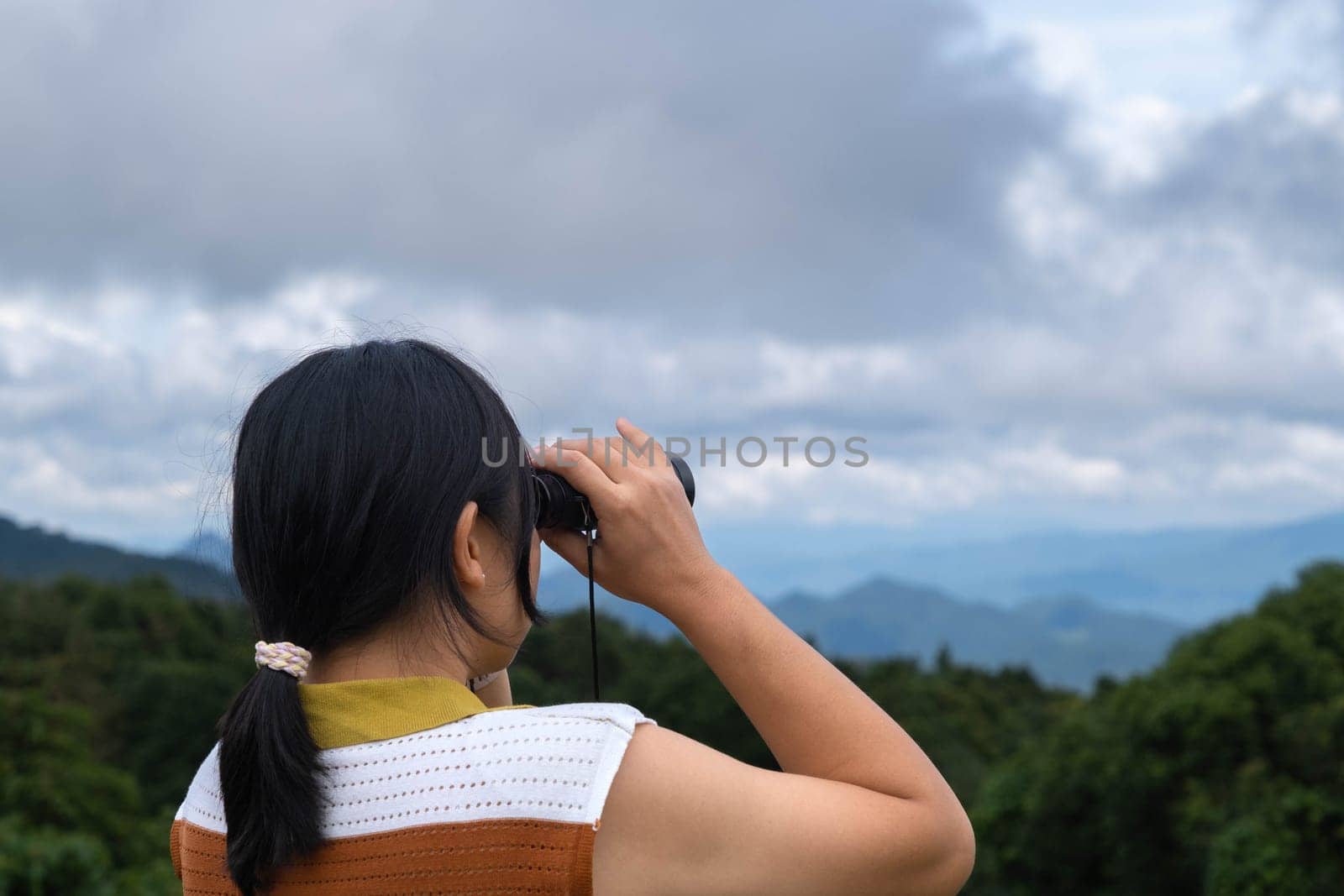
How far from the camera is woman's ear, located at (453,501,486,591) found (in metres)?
1.51

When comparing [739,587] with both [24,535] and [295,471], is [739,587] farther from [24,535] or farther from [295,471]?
[24,535]

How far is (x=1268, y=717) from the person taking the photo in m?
17.7

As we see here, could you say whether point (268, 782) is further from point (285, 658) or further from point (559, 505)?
point (559, 505)

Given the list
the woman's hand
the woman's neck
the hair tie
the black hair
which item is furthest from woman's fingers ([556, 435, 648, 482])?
the hair tie

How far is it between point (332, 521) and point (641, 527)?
42 cm

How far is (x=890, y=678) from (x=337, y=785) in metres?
30.7

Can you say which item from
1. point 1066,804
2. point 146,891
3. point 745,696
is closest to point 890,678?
point 1066,804

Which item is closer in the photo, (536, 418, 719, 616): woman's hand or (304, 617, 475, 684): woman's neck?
(304, 617, 475, 684): woman's neck

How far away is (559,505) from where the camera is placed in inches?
66.3

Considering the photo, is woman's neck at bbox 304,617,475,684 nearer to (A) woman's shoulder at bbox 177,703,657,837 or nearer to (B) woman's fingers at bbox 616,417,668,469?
(A) woman's shoulder at bbox 177,703,657,837

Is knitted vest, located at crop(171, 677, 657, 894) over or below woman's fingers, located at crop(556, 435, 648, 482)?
below

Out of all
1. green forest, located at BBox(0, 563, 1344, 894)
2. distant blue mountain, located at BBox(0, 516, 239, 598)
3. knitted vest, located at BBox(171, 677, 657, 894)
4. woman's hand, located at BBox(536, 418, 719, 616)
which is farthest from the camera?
distant blue mountain, located at BBox(0, 516, 239, 598)

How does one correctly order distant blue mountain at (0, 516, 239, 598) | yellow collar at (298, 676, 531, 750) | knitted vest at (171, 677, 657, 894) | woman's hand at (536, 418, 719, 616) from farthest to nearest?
distant blue mountain at (0, 516, 239, 598), woman's hand at (536, 418, 719, 616), yellow collar at (298, 676, 531, 750), knitted vest at (171, 677, 657, 894)

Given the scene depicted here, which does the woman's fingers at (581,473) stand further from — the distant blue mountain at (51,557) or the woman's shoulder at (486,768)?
the distant blue mountain at (51,557)
